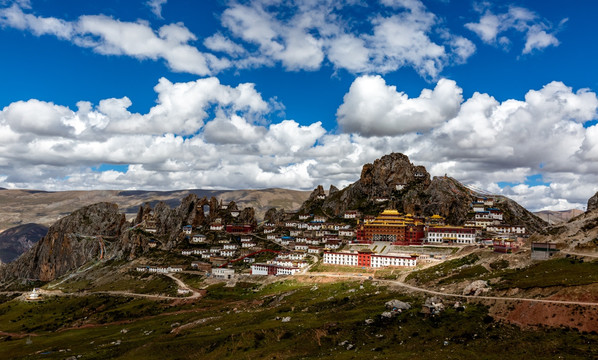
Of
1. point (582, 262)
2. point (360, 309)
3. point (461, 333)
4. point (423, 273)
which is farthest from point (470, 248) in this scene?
point (461, 333)

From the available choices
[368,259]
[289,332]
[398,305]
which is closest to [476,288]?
[398,305]

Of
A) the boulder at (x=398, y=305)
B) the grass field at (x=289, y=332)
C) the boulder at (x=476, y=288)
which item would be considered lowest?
the grass field at (x=289, y=332)

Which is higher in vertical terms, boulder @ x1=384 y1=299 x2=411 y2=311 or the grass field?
boulder @ x1=384 y1=299 x2=411 y2=311

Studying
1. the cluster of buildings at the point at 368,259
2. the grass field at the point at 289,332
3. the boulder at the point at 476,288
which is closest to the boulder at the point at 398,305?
the grass field at the point at 289,332

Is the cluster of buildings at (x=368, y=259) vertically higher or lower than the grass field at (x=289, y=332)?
higher

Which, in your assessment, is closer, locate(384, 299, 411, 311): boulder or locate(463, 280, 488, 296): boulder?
locate(384, 299, 411, 311): boulder

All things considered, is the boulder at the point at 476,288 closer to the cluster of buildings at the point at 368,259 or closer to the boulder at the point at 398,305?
the boulder at the point at 398,305

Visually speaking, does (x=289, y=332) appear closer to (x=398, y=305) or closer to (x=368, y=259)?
(x=398, y=305)

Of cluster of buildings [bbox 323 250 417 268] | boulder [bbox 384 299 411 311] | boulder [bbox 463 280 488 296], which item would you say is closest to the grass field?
boulder [bbox 384 299 411 311]

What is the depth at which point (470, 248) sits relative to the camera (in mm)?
185875

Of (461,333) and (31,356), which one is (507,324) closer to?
(461,333)

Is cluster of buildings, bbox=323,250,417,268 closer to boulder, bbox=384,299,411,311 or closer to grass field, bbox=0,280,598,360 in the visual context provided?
grass field, bbox=0,280,598,360

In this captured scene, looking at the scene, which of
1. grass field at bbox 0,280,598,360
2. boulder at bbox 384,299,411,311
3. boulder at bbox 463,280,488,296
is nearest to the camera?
grass field at bbox 0,280,598,360

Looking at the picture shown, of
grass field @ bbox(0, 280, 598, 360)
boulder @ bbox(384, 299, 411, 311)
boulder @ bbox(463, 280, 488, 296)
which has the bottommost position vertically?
grass field @ bbox(0, 280, 598, 360)
